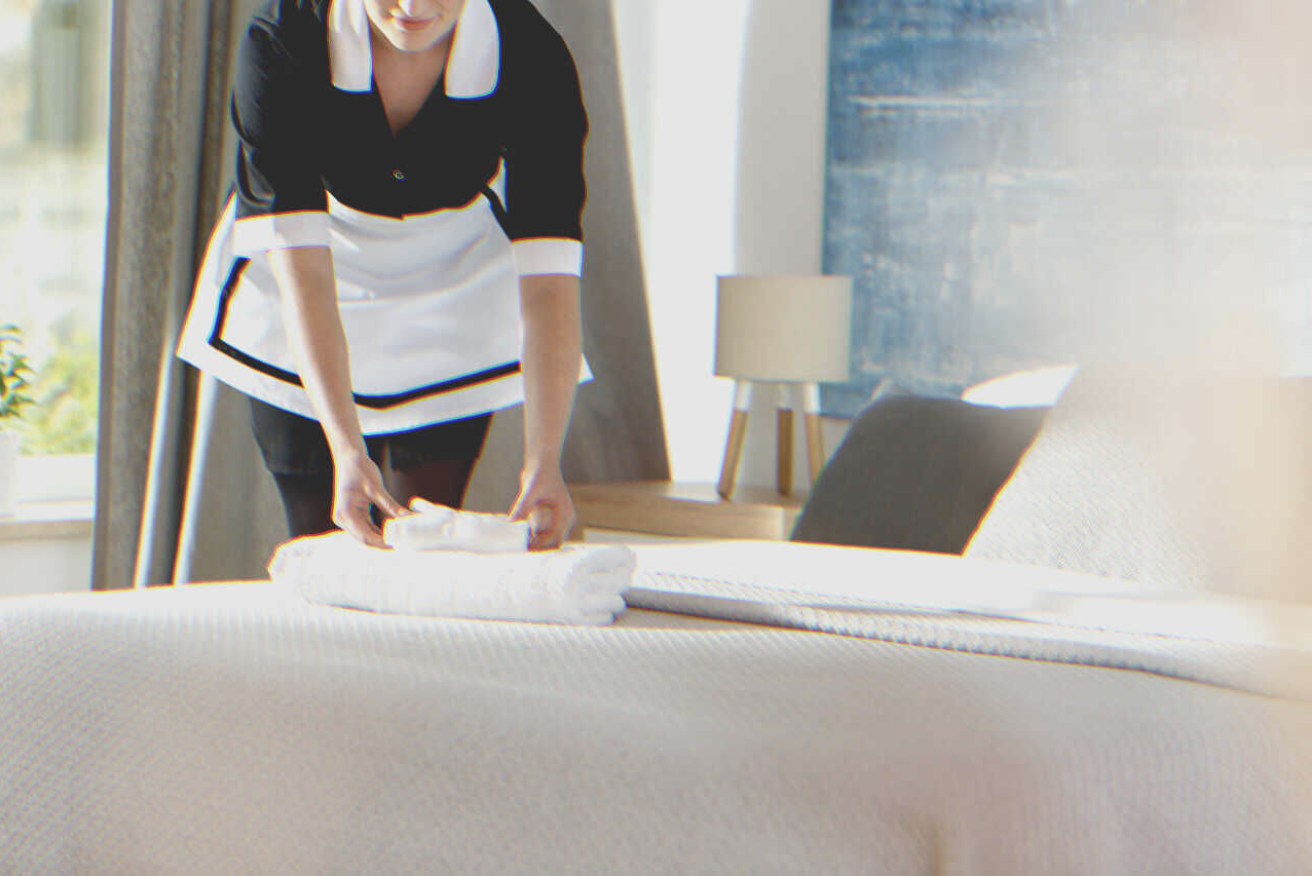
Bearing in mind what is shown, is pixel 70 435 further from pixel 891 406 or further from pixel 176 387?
pixel 891 406

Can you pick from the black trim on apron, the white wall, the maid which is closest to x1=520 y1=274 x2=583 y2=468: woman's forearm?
the maid

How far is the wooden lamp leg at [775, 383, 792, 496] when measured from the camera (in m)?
3.03

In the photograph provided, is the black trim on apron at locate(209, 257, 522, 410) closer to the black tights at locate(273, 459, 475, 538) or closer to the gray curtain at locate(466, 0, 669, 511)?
the black tights at locate(273, 459, 475, 538)

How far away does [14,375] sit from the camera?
282 cm

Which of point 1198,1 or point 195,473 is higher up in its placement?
point 1198,1

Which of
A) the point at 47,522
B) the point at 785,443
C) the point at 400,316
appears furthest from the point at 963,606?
the point at 47,522

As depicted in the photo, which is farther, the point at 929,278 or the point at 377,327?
the point at 929,278

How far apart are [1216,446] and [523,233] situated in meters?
1.57

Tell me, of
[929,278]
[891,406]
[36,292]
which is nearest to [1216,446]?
[891,406]

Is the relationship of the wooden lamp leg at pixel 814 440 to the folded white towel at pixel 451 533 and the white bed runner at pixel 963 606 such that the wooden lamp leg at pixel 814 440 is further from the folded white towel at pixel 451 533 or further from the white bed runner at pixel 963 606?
the folded white towel at pixel 451 533

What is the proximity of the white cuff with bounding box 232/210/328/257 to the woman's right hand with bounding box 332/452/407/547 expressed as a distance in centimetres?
32

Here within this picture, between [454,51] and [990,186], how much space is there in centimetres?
125

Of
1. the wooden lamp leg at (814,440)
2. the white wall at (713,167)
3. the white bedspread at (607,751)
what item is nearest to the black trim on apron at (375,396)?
the white bedspread at (607,751)

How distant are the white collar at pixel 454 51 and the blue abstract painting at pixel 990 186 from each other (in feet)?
2.22
